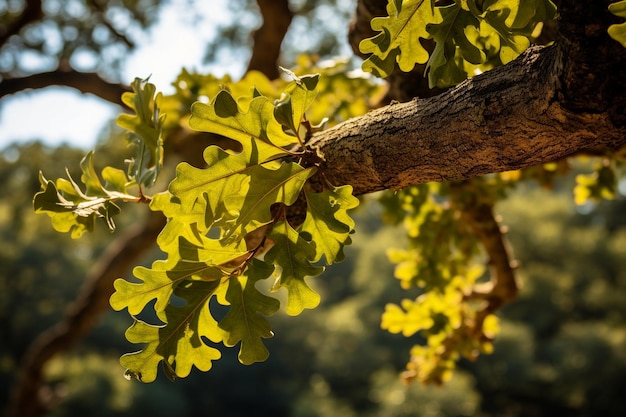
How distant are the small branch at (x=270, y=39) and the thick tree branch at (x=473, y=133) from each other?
→ 2231mm

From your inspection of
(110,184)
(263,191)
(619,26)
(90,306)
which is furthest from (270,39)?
(619,26)

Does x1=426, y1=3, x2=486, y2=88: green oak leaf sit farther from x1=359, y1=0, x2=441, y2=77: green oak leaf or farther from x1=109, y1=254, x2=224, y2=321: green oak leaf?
x1=109, y1=254, x2=224, y2=321: green oak leaf

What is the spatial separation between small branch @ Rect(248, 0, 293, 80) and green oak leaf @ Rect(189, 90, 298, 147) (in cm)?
230

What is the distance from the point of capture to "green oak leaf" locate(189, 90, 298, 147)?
78 cm

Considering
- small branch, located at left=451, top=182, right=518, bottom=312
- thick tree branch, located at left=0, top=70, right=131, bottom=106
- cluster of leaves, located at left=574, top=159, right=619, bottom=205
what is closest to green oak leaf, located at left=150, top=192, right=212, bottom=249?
small branch, located at left=451, top=182, right=518, bottom=312

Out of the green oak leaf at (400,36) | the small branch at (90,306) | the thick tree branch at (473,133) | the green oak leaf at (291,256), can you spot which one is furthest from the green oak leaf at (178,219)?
the small branch at (90,306)

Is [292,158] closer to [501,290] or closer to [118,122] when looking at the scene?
[118,122]

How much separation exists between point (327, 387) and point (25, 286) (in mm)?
11098

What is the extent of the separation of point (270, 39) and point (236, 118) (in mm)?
2404

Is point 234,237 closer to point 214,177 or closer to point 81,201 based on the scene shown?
point 214,177

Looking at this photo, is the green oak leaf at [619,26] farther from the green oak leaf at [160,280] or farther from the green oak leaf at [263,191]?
the green oak leaf at [160,280]

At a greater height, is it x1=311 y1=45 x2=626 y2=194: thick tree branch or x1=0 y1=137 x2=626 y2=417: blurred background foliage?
x1=311 y1=45 x2=626 y2=194: thick tree branch

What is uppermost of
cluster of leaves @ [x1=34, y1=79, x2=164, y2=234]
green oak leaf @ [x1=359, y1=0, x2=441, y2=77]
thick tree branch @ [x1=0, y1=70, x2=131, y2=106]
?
green oak leaf @ [x1=359, y1=0, x2=441, y2=77]

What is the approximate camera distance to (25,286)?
60.5 feet
